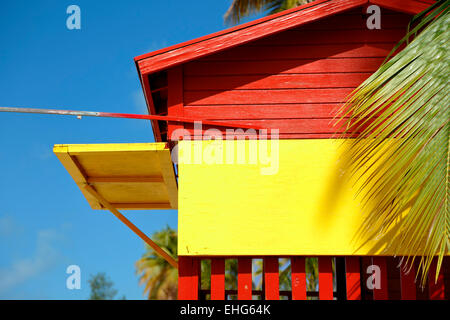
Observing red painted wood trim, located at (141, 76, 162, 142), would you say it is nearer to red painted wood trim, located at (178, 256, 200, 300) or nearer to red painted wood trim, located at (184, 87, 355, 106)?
red painted wood trim, located at (184, 87, 355, 106)

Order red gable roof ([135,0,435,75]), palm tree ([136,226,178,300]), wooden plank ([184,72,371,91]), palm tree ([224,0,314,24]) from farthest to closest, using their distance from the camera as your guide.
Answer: palm tree ([136,226,178,300]) → palm tree ([224,0,314,24]) → wooden plank ([184,72,371,91]) → red gable roof ([135,0,435,75])

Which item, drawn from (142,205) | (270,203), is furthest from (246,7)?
(270,203)

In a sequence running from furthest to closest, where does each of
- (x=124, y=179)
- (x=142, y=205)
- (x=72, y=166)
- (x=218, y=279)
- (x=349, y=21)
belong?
(x=142, y=205) < (x=124, y=179) < (x=72, y=166) < (x=349, y=21) < (x=218, y=279)

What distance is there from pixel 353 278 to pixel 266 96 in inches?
96.9

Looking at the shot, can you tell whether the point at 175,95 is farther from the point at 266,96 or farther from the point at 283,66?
the point at 283,66

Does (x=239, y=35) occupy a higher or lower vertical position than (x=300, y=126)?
higher

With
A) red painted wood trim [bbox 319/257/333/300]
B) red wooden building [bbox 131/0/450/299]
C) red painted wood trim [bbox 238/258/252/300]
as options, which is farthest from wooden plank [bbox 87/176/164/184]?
red painted wood trim [bbox 319/257/333/300]

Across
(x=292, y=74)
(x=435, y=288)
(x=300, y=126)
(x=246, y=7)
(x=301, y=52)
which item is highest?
(x=246, y=7)

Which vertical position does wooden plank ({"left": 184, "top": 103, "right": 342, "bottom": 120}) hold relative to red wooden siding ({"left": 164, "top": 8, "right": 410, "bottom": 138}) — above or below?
below

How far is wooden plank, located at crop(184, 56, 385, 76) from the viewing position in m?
6.91

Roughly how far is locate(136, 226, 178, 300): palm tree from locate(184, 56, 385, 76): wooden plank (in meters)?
28.6

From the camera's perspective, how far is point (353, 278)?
20.4 feet
